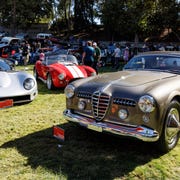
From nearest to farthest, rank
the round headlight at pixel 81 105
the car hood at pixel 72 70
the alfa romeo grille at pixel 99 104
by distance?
the alfa romeo grille at pixel 99 104 < the round headlight at pixel 81 105 < the car hood at pixel 72 70

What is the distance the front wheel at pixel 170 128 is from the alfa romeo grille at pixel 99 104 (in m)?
Answer: 0.93

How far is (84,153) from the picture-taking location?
188 inches

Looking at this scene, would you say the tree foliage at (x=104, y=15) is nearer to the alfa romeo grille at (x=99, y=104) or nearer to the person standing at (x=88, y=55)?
the person standing at (x=88, y=55)

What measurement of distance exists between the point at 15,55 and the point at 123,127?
18022mm

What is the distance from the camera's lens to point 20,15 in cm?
4056

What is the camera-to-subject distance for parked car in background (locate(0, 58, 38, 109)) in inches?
275

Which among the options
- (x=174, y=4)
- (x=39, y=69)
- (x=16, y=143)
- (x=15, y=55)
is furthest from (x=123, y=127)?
(x=174, y=4)

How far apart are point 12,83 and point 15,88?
0.17 meters

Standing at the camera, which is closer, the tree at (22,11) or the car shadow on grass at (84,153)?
the car shadow on grass at (84,153)

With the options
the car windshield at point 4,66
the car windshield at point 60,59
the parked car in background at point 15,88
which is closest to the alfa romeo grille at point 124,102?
the parked car in background at point 15,88

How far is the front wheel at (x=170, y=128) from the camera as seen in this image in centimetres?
460

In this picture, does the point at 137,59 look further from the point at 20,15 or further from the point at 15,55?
the point at 20,15

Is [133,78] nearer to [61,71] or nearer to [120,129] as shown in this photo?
[120,129]

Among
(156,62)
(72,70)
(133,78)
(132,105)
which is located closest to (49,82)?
(72,70)
